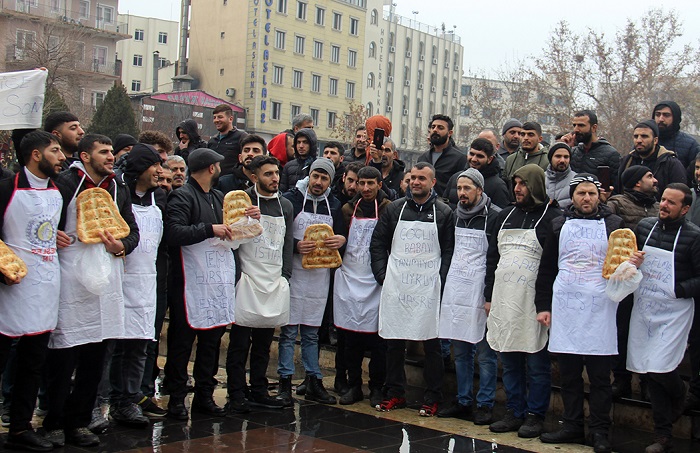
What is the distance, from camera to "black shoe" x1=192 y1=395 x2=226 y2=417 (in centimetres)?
796

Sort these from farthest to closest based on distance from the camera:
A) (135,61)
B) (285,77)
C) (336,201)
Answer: (135,61) → (285,77) → (336,201)

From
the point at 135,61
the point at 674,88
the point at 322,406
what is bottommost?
the point at 322,406

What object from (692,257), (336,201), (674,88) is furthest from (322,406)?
(674,88)

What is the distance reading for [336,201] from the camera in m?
8.94

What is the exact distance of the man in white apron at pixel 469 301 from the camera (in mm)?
8062

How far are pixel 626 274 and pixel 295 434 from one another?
119 inches

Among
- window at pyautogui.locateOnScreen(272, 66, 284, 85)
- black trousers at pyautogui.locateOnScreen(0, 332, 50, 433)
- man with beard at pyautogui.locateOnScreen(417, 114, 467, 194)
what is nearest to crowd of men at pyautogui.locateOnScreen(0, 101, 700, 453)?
black trousers at pyautogui.locateOnScreen(0, 332, 50, 433)

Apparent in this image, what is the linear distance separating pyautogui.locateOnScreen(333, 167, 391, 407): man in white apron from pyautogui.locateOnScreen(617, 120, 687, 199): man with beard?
2513 mm

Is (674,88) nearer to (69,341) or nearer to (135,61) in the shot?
(69,341)

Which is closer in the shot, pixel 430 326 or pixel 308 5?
pixel 430 326

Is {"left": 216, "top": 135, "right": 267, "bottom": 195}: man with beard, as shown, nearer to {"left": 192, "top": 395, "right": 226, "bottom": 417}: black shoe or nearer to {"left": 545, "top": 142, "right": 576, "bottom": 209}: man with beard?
{"left": 192, "top": 395, "right": 226, "bottom": 417}: black shoe

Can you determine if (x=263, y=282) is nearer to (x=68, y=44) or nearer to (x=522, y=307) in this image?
(x=522, y=307)

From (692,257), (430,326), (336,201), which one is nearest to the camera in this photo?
(692,257)

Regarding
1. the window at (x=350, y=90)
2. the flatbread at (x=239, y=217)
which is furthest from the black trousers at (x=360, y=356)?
the window at (x=350, y=90)
